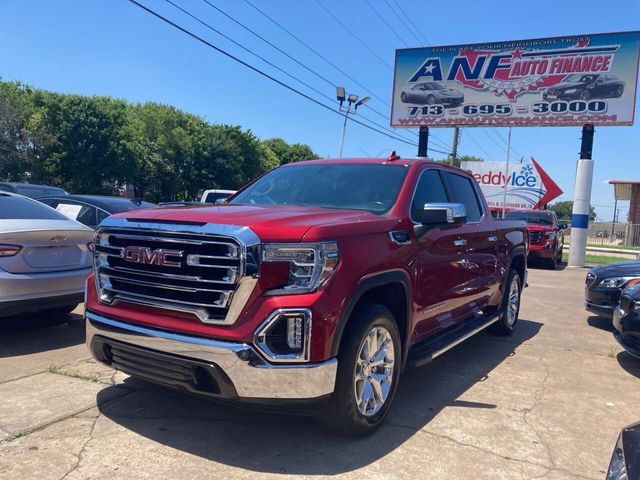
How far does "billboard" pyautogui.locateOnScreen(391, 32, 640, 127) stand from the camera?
17078 mm

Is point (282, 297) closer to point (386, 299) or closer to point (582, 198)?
point (386, 299)

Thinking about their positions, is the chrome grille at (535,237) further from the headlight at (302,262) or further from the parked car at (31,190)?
the headlight at (302,262)

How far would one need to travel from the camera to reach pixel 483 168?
113ft

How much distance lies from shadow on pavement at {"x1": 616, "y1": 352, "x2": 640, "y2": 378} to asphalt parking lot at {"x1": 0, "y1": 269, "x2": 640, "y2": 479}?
56 mm

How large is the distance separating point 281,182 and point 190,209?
1300mm

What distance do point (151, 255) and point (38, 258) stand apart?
8.69ft

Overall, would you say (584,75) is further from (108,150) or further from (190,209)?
(108,150)

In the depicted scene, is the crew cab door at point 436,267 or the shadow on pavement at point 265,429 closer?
the shadow on pavement at point 265,429

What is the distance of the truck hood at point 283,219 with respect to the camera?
9.91 feet

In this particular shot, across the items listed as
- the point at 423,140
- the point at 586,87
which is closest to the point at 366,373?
the point at 586,87

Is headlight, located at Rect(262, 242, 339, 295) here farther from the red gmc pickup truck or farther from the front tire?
the front tire

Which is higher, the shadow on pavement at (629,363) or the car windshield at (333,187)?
the car windshield at (333,187)

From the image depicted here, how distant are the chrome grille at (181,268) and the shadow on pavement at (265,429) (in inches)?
31.3

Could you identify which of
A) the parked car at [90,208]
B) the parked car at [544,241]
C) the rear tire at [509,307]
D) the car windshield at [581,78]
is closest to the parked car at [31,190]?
the parked car at [90,208]
